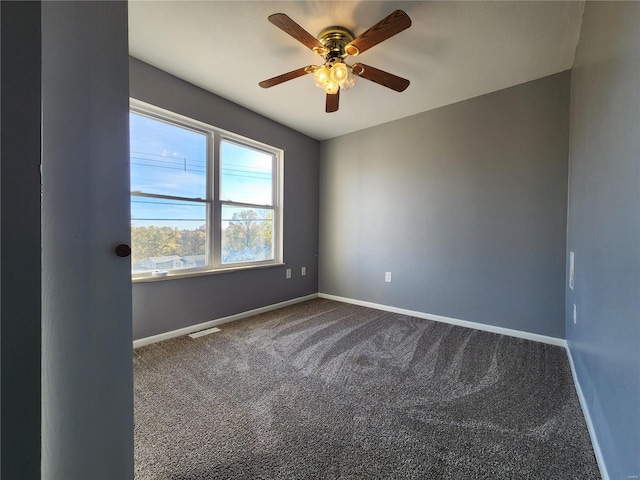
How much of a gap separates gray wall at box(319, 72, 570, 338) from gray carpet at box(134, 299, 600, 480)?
0.53 metres

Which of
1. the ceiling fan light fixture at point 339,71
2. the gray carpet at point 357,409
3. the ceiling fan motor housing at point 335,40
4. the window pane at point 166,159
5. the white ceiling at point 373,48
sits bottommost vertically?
the gray carpet at point 357,409

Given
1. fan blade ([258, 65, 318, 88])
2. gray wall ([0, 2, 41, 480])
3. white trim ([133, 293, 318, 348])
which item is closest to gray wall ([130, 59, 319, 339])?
white trim ([133, 293, 318, 348])

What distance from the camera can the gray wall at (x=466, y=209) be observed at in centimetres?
227

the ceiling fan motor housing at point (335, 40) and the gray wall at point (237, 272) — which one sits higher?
the ceiling fan motor housing at point (335, 40)

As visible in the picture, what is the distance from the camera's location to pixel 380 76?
1.83 m

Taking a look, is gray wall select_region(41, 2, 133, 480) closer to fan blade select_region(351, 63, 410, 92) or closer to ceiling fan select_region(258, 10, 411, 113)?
ceiling fan select_region(258, 10, 411, 113)

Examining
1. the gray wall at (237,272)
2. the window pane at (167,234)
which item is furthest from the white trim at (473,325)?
the window pane at (167,234)

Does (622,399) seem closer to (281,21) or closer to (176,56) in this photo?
(281,21)

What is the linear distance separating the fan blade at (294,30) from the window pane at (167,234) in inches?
67.3

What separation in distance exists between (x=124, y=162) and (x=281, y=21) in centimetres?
119

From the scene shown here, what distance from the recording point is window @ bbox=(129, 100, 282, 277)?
2203 mm

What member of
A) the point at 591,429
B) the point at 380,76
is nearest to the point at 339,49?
the point at 380,76

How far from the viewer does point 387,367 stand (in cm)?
190

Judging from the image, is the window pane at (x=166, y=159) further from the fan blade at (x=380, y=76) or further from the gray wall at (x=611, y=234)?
the gray wall at (x=611, y=234)
